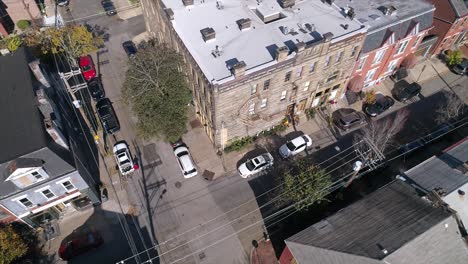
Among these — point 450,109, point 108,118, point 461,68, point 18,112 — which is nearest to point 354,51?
point 450,109

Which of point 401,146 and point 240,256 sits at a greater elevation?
point 401,146

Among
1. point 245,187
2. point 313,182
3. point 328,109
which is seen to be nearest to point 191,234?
point 245,187

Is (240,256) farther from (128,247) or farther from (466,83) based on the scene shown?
(466,83)

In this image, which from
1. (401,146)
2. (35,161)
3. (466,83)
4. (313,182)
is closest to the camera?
(35,161)

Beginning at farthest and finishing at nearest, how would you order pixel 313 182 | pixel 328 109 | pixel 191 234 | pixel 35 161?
pixel 328 109
pixel 191 234
pixel 313 182
pixel 35 161

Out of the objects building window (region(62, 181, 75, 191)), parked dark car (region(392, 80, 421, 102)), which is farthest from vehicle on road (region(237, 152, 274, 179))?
parked dark car (region(392, 80, 421, 102))
